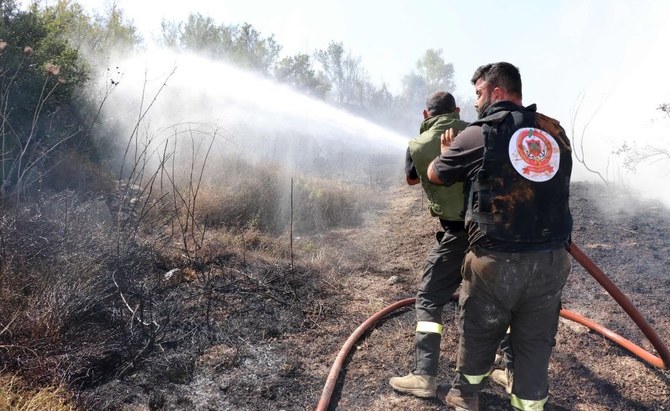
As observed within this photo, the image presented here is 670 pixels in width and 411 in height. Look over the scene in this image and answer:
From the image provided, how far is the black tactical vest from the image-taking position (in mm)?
2176

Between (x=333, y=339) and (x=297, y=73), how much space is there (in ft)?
71.9

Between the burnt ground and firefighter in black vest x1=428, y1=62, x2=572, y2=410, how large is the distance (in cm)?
62

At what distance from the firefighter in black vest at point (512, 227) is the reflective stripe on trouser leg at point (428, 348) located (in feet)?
1.03

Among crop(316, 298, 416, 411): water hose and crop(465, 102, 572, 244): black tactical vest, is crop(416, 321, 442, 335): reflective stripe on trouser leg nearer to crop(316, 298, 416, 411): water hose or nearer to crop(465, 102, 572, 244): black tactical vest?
crop(316, 298, 416, 411): water hose

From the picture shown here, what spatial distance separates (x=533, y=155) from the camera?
219cm

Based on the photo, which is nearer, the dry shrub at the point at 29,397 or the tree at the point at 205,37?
the dry shrub at the point at 29,397

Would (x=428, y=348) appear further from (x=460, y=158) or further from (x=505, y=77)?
(x=505, y=77)

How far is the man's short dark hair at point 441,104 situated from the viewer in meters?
3.03

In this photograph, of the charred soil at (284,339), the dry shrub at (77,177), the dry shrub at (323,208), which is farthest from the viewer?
the dry shrub at (323,208)

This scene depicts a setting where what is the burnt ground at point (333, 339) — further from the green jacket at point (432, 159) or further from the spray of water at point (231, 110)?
the spray of water at point (231, 110)

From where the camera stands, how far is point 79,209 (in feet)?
16.2

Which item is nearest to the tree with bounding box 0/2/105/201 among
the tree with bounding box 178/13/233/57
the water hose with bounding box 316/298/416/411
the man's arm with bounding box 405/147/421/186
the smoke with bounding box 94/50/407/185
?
the smoke with bounding box 94/50/407/185

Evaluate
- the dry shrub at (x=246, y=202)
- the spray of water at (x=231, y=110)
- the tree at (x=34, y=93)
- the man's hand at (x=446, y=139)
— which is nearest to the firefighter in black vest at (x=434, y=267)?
the man's hand at (x=446, y=139)

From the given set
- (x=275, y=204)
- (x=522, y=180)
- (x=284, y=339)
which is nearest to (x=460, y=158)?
(x=522, y=180)
